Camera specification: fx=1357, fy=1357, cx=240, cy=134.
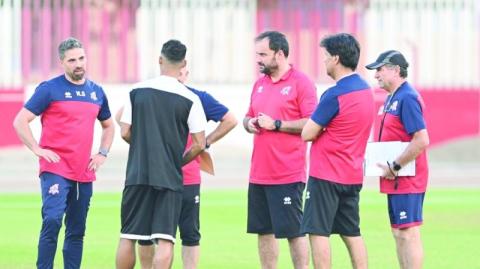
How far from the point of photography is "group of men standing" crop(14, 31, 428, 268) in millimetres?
11062

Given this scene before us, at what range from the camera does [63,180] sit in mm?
12180

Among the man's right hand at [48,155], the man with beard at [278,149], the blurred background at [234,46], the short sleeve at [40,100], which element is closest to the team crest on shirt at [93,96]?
the short sleeve at [40,100]

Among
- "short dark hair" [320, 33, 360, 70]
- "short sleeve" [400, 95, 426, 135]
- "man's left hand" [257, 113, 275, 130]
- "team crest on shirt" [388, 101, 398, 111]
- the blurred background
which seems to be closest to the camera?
"short dark hair" [320, 33, 360, 70]

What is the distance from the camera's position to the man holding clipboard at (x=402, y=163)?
11.8 metres

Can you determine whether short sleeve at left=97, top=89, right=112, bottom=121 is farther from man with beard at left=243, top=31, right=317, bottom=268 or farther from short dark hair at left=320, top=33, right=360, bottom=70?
short dark hair at left=320, top=33, right=360, bottom=70

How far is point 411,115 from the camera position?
11719mm

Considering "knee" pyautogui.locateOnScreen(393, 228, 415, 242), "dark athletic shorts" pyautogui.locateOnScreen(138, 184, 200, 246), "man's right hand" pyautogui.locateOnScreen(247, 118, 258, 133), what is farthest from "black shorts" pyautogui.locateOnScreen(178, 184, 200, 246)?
"knee" pyautogui.locateOnScreen(393, 228, 415, 242)

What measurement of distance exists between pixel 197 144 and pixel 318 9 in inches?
869

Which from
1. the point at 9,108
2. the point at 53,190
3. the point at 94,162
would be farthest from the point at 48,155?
the point at 9,108

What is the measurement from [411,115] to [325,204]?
1.12 meters

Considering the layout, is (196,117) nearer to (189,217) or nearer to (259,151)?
(259,151)

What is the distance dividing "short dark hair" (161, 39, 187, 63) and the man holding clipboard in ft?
6.31

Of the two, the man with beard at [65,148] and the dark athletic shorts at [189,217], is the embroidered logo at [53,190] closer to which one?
the man with beard at [65,148]

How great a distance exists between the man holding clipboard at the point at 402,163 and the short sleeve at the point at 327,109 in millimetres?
808
